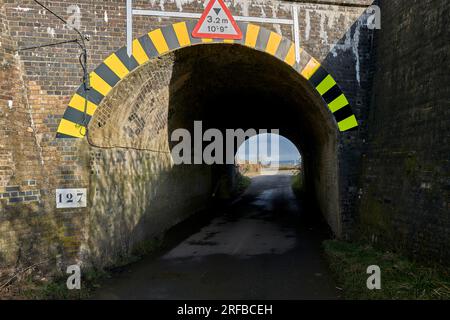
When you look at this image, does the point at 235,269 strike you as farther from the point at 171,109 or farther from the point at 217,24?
the point at 217,24

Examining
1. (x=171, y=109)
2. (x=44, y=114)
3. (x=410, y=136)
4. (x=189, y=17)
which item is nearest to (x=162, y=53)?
(x=189, y=17)

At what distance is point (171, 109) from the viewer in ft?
30.7

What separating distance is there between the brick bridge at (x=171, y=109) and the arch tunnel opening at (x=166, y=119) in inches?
1.8

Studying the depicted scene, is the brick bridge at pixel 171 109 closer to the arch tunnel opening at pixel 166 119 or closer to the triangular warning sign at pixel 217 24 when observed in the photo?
the arch tunnel opening at pixel 166 119

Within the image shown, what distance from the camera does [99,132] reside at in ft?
22.1

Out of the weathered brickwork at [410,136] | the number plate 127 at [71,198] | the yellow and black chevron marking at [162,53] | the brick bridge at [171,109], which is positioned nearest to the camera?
the weathered brickwork at [410,136]

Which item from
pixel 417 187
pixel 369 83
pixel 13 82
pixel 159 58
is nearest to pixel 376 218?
pixel 417 187

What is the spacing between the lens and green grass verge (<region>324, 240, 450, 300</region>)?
4.71 m

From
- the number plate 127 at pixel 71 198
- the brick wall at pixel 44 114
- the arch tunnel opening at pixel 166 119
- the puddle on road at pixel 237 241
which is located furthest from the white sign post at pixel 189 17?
the puddle on road at pixel 237 241

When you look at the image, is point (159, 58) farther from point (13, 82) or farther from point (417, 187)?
point (417, 187)

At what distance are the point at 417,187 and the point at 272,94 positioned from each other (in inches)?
250

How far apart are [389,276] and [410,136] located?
9.66 feet

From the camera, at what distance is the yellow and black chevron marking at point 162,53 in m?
6.42

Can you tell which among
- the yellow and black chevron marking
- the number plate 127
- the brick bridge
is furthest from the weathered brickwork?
the number plate 127
